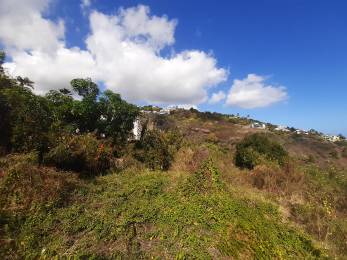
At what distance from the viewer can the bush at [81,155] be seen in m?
9.35

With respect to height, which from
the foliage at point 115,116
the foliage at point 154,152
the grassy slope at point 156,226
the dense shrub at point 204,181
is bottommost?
the grassy slope at point 156,226

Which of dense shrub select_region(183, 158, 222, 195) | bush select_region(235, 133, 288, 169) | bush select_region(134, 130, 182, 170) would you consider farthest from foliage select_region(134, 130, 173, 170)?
bush select_region(235, 133, 288, 169)

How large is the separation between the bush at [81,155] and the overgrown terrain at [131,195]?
0.11ft

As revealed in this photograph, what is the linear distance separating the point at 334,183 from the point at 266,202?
5334 mm

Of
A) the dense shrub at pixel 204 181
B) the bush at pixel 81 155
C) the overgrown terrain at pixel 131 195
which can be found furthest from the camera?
the bush at pixel 81 155

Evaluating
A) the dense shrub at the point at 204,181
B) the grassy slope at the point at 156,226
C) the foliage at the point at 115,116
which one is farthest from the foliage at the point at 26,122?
the dense shrub at the point at 204,181

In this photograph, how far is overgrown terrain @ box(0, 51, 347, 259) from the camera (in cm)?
613

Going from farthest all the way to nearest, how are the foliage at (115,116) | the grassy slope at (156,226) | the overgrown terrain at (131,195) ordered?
1. the foliage at (115,116)
2. the overgrown terrain at (131,195)
3. the grassy slope at (156,226)

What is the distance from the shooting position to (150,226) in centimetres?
674

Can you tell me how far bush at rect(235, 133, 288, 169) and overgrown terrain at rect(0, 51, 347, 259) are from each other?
3.5 inches

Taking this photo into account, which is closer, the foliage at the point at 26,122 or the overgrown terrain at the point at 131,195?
the overgrown terrain at the point at 131,195

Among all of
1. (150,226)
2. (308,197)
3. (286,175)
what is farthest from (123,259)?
(286,175)

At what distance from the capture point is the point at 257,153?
14.0 meters

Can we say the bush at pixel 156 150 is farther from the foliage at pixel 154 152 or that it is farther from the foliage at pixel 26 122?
the foliage at pixel 26 122
